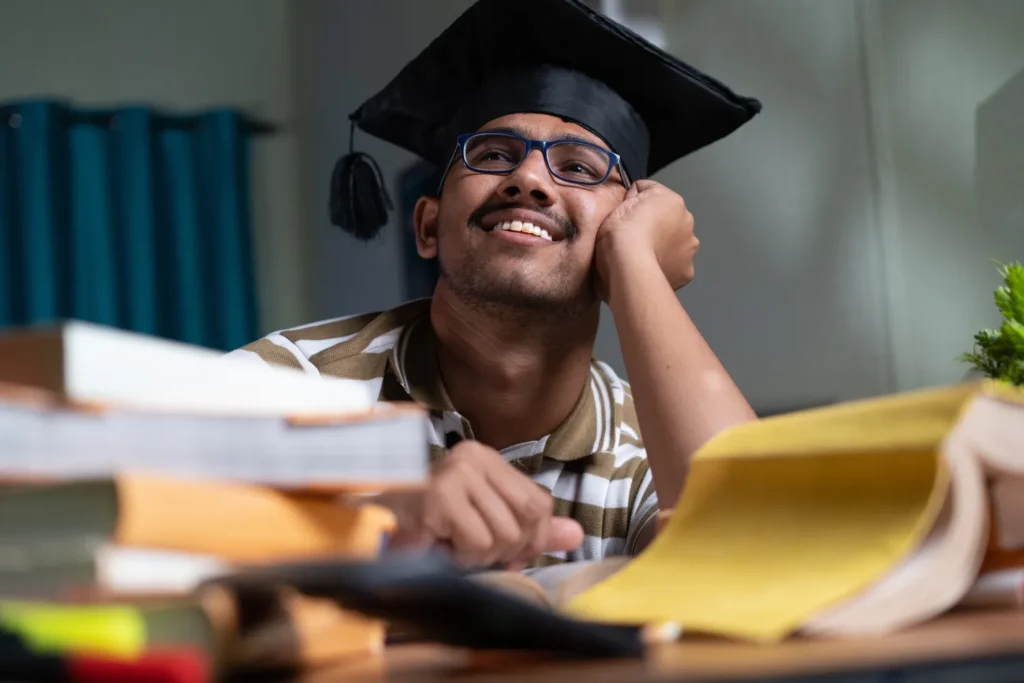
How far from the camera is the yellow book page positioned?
1.44 feet

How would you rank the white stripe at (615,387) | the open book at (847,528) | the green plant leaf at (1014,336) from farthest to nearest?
the white stripe at (615,387) < the green plant leaf at (1014,336) < the open book at (847,528)

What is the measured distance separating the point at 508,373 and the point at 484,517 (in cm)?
73

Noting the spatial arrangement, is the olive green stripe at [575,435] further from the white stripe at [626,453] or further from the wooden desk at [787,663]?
the wooden desk at [787,663]

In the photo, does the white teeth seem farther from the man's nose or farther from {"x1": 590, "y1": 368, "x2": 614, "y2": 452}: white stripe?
{"x1": 590, "y1": 368, "x2": 614, "y2": 452}: white stripe

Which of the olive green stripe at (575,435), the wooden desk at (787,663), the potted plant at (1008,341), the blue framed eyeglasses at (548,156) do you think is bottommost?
the wooden desk at (787,663)

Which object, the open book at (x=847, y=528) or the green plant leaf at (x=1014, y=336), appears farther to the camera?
the green plant leaf at (x=1014, y=336)

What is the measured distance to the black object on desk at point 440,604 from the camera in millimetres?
351

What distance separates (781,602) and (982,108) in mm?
1337

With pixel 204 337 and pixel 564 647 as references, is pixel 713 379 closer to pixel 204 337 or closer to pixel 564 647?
pixel 564 647

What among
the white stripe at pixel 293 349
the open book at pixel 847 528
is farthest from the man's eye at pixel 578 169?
the open book at pixel 847 528

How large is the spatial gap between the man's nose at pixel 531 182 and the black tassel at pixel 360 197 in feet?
1.04

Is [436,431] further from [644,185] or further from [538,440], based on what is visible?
[644,185]

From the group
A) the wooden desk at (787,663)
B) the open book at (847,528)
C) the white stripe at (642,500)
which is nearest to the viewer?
the wooden desk at (787,663)

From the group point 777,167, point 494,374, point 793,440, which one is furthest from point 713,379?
point 777,167
